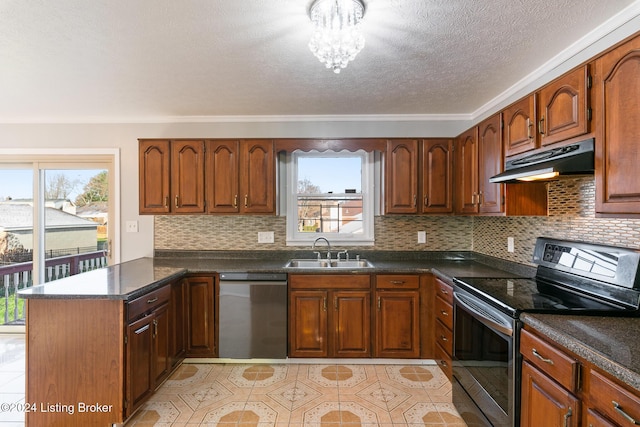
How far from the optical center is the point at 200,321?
111 inches

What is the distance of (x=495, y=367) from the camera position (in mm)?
1694

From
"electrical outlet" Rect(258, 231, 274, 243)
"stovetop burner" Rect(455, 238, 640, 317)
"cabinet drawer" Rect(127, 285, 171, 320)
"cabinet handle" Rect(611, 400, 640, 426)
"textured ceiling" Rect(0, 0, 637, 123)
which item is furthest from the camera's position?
"electrical outlet" Rect(258, 231, 274, 243)

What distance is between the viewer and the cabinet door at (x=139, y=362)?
6.52ft

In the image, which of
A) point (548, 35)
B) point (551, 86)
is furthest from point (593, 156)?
point (548, 35)

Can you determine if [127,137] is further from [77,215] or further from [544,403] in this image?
[544,403]

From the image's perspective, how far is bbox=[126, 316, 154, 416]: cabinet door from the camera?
1.99 meters

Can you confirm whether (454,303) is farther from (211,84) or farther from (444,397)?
(211,84)

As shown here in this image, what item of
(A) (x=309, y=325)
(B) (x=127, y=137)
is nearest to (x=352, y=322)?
(A) (x=309, y=325)

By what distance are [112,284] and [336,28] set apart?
2152 mm

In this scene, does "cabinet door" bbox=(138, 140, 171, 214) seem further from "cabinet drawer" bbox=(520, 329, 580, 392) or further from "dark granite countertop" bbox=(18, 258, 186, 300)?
"cabinet drawer" bbox=(520, 329, 580, 392)

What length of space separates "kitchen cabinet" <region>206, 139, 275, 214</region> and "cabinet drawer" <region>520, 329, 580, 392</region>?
227 centimetres

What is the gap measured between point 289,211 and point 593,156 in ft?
8.40

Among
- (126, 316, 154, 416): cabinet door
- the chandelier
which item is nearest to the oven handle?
the chandelier

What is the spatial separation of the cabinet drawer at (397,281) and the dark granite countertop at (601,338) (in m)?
1.34
